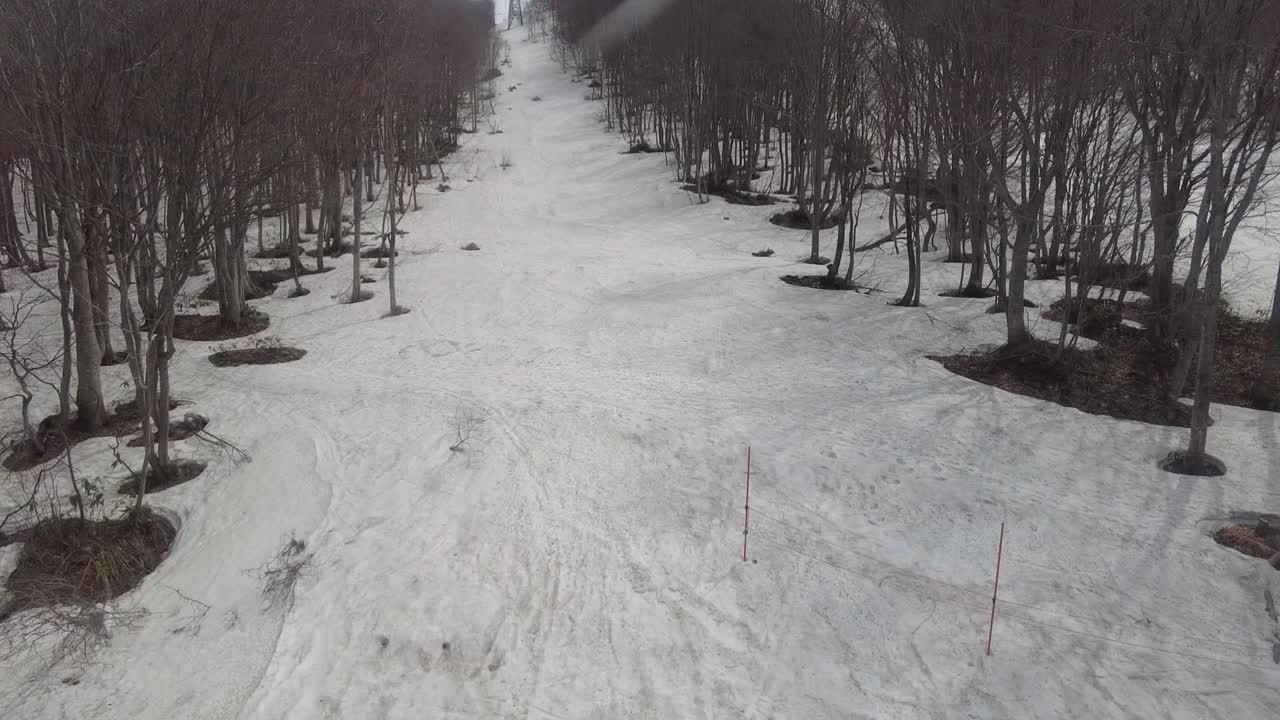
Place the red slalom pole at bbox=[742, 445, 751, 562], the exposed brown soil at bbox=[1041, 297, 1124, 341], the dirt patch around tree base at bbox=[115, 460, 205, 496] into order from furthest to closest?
the exposed brown soil at bbox=[1041, 297, 1124, 341]
the dirt patch around tree base at bbox=[115, 460, 205, 496]
the red slalom pole at bbox=[742, 445, 751, 562]

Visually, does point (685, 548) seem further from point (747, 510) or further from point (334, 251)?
point (334, 251)

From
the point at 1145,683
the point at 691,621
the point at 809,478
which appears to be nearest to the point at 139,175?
the point at 691,621

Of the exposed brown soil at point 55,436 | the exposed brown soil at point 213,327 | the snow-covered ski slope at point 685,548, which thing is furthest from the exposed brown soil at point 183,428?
the exposed brown soil at point 213,327

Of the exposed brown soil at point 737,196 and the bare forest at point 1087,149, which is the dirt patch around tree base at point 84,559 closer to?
the bare forest at point 1087,149

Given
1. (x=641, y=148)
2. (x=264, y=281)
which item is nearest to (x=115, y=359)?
(x=264, y=281)

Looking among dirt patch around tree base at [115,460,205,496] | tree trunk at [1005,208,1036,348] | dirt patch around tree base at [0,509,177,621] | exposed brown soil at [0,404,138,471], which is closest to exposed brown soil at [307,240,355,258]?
exposed brown soil at [0,404,138,471]

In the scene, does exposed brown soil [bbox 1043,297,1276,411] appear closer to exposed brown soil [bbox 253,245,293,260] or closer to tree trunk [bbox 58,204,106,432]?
tree trunk [bbox 58,204,106,432]
